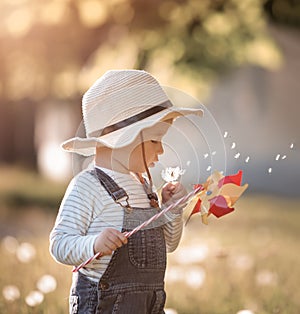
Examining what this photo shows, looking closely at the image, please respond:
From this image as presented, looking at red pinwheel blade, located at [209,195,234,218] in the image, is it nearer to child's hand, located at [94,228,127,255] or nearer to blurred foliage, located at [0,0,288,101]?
child's hand, located at [94,228,127,255]

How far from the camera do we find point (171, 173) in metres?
3.07

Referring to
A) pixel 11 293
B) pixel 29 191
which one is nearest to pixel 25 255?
pixel 11 293

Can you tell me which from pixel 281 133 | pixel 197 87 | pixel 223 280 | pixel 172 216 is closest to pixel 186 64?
pixel 197 87

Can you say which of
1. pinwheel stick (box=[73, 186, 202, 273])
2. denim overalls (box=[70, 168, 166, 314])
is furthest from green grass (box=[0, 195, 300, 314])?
pinwheel stick (box=[73, 186, 202, 273])

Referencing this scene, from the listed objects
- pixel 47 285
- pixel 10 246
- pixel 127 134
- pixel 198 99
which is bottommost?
pixel 198 99

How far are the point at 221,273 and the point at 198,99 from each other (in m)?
7.83

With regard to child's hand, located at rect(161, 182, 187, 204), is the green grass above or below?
below

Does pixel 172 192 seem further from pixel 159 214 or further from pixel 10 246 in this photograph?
pixel 10 246

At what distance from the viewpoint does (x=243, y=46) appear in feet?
38.1

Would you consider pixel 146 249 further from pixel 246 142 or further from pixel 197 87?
pixel 246 142

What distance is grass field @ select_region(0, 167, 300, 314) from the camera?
4.13 meters

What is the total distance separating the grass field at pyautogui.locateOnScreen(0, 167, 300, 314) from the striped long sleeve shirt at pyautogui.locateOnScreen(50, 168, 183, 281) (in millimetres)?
968

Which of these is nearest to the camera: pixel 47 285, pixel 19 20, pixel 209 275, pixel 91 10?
pixel 47 285

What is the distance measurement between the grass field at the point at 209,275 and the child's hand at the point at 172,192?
882 millimetres
